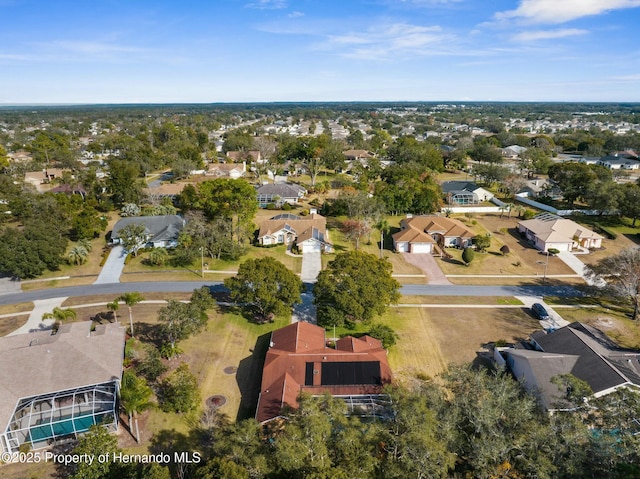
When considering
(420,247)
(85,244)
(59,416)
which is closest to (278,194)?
(420,247)

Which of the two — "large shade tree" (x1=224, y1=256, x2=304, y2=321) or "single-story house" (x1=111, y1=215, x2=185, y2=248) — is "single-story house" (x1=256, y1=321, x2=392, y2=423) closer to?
"large shade tree" (x1=224, y1=256, x2=304, y2=321)

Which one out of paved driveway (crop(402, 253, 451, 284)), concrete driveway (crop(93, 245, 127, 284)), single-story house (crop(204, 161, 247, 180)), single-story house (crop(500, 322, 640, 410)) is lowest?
paved driveway (crop(402, 253, 451, 284))

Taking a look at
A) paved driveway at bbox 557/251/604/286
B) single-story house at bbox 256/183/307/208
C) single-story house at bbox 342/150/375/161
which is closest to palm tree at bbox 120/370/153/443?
paved driveway at bbox 557/251/604/286

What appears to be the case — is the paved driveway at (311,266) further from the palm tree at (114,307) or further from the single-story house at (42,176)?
the single-story house at (42,176)

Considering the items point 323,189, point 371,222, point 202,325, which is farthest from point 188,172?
point 202,325

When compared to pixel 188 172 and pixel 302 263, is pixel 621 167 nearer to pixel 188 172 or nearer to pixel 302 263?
pixel 302 263

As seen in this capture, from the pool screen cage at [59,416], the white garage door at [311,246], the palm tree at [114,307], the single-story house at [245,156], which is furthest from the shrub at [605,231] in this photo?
the single-story house at [245,156]
